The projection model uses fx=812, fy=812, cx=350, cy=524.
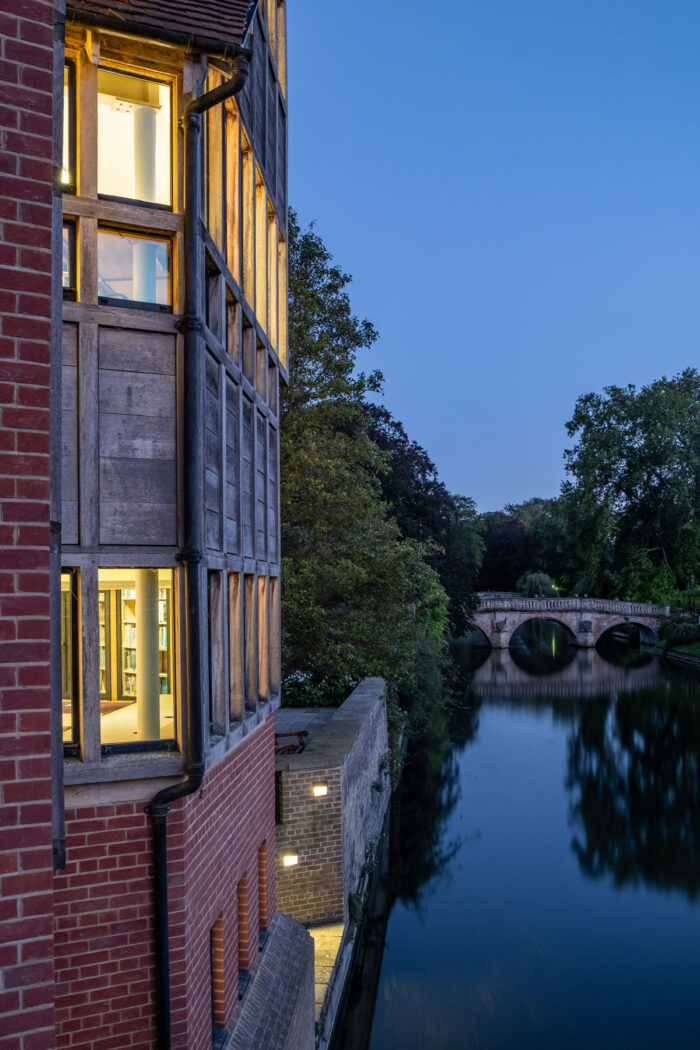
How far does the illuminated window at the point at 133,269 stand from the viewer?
4586 mm

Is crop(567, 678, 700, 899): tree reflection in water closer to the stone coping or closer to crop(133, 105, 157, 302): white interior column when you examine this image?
the stone coping

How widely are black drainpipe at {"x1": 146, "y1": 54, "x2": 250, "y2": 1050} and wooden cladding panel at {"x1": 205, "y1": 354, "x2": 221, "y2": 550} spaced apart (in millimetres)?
398

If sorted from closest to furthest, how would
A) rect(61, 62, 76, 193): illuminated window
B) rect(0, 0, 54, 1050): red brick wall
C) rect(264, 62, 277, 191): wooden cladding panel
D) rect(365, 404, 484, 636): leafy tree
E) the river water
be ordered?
rect(0, 0, 54, 1050): red brick wall
rect(61, 62, 76, 193): illuminated window
rect(264, 62, 277, 191): wooden cladding panel
the river water
rect(365, 404, 484, 636): leafy tree

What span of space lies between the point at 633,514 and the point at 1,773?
55.5 m

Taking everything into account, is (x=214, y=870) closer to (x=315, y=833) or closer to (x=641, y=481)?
(x=315, y=833)

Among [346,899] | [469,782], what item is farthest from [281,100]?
[469,782]

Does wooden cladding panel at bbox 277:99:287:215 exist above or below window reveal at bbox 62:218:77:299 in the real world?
above

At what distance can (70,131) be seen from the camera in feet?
14.5

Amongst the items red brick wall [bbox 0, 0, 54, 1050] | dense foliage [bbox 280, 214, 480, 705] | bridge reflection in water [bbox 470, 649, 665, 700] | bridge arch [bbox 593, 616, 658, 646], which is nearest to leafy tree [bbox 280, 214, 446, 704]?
dense foliage [bbox 280, 214, 480, 705]

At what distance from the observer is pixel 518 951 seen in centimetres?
1334

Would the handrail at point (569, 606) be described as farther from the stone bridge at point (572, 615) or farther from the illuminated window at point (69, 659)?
the illuminated window at point (69, 659)

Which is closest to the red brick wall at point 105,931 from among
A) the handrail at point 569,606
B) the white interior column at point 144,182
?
the white interior column at point 144,182

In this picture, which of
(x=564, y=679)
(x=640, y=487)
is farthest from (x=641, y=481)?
(x=564, y=679)

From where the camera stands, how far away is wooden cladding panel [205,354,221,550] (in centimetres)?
512
